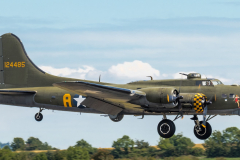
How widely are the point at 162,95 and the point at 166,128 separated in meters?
2.20

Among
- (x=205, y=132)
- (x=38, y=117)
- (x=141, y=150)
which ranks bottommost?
(x=141, y=150)

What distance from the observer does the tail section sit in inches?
1097

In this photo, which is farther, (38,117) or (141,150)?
(141,150)

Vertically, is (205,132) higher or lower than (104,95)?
lower

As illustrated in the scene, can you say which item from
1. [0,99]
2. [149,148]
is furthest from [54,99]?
[149,148]

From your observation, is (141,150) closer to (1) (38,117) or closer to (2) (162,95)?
(1) (38,117)

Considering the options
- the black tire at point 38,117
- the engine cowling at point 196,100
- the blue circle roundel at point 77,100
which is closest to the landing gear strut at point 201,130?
the engine cowling at point 196,100

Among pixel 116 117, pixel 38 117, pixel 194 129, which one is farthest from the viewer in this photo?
pixel 38 117

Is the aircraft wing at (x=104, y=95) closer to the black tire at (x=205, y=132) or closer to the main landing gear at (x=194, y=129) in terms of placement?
the main landing gear at (x=194, y=129)

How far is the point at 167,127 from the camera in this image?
22594mm

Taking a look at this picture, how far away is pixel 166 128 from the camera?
22609 millimetres

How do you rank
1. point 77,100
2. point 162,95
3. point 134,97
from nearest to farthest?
point 162,95, point 134,97, point 77,100

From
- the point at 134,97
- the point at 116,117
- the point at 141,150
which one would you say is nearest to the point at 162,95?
the point at 134,97

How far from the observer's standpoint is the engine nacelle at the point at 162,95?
70.5 feet
